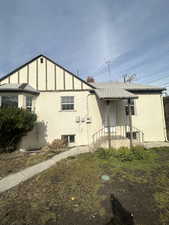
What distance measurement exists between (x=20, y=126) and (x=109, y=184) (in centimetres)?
603

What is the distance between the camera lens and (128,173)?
479 cm

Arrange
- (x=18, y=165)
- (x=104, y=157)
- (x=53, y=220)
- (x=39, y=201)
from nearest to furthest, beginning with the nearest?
(x=53, y=220), (x=39, y=201), (x=18, y=165), (x=104, y=157)

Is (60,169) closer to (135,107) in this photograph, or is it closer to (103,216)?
(103,216)

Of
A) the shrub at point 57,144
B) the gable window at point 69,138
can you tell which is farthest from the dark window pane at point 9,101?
the gable window at point 69,138

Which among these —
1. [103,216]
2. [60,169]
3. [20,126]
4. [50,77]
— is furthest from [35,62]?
[103,216]

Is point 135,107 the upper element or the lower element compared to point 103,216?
upper

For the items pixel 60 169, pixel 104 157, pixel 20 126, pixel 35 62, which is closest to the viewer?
pixel 60 169

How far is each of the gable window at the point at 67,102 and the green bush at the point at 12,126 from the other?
2564mm

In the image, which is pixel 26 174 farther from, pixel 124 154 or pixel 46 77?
pixel 46 77

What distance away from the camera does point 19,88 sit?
8.35 meters

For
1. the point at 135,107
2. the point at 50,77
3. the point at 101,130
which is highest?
the point at 50,77

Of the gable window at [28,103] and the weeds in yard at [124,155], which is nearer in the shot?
the weeds in yard at [124,155]

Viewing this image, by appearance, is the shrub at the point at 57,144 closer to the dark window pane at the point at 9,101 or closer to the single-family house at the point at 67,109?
the single-family house at the point at 67,109

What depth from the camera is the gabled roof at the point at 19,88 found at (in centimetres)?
817
